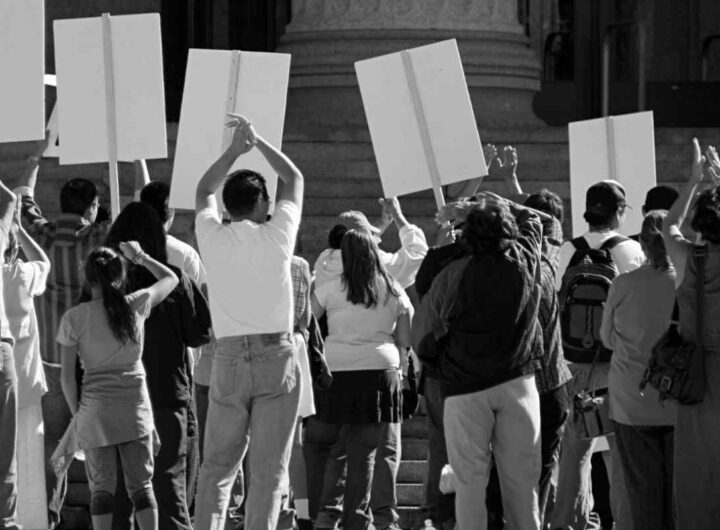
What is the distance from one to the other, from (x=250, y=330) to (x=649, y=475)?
6.02 feet

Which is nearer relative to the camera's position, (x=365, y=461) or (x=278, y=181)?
(x=365, y=461)

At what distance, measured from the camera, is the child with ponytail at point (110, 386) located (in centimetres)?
917

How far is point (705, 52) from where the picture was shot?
21797 mm

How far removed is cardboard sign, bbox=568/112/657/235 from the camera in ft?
39.2

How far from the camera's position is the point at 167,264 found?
9.55 m

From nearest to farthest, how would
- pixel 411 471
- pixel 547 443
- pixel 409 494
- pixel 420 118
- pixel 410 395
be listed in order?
pixel 547 443
pixel 410 395
pixel 420 118
pixel 409 494
pixel 411 471

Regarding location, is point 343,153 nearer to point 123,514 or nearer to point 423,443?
point 423,443

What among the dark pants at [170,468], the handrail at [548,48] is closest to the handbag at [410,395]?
the dark pants at [170,468]

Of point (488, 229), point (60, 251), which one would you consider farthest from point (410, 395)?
point (488, 229)

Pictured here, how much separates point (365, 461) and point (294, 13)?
25.4 feet

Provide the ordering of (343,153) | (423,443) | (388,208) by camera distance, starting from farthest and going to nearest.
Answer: (343,153) → (423,443) → (388,208)

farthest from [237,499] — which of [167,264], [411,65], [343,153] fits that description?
[343,153]

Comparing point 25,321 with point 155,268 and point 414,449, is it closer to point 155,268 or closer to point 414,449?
point 155,268

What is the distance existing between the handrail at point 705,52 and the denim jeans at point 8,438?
43.4 feet
